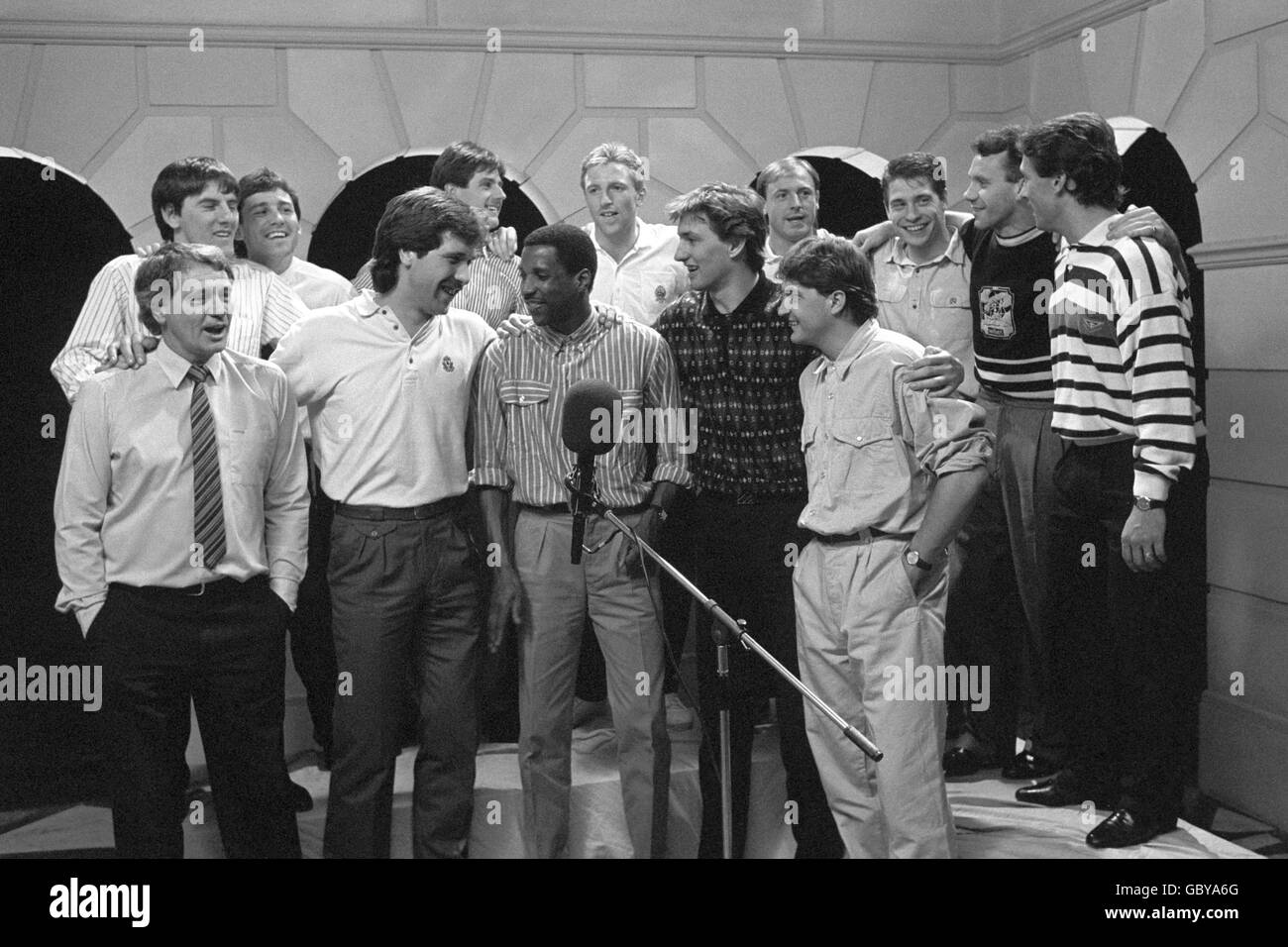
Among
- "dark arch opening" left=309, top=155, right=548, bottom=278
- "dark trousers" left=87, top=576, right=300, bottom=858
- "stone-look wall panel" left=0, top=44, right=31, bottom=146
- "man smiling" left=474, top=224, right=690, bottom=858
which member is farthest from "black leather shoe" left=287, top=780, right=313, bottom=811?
"stone-look wall panel" left=0, top=44, right=31, bottom=146

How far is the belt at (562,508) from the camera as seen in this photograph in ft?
13.1

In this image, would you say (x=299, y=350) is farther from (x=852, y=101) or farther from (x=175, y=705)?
(x=852, y=101)

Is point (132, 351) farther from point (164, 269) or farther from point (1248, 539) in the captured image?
point (1248, 539)

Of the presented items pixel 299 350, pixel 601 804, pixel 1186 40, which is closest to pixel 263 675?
pixel 299 350

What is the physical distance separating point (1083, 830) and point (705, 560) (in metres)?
1.39

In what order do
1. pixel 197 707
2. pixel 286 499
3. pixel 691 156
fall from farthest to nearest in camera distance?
pixel 691 156
pixel 286 499
pixel 197 707

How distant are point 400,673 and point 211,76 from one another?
9.98 ft

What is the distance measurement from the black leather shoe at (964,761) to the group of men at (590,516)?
0.31m

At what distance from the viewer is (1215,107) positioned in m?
4.94

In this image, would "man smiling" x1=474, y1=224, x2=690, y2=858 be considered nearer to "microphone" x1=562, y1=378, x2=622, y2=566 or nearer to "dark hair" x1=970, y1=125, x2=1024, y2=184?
"microphone" x1=562, y1=378, x2=622, y2=566

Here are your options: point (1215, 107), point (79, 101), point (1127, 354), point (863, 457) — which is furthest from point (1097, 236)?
point (79, 101)

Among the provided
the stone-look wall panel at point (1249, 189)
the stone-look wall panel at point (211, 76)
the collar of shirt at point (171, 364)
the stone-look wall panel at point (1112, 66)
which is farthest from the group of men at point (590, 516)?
the stone-look wall panel at point (211, 76)

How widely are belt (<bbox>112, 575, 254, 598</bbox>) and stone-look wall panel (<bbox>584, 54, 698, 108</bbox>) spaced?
10.4 feet

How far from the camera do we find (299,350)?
394 cm
